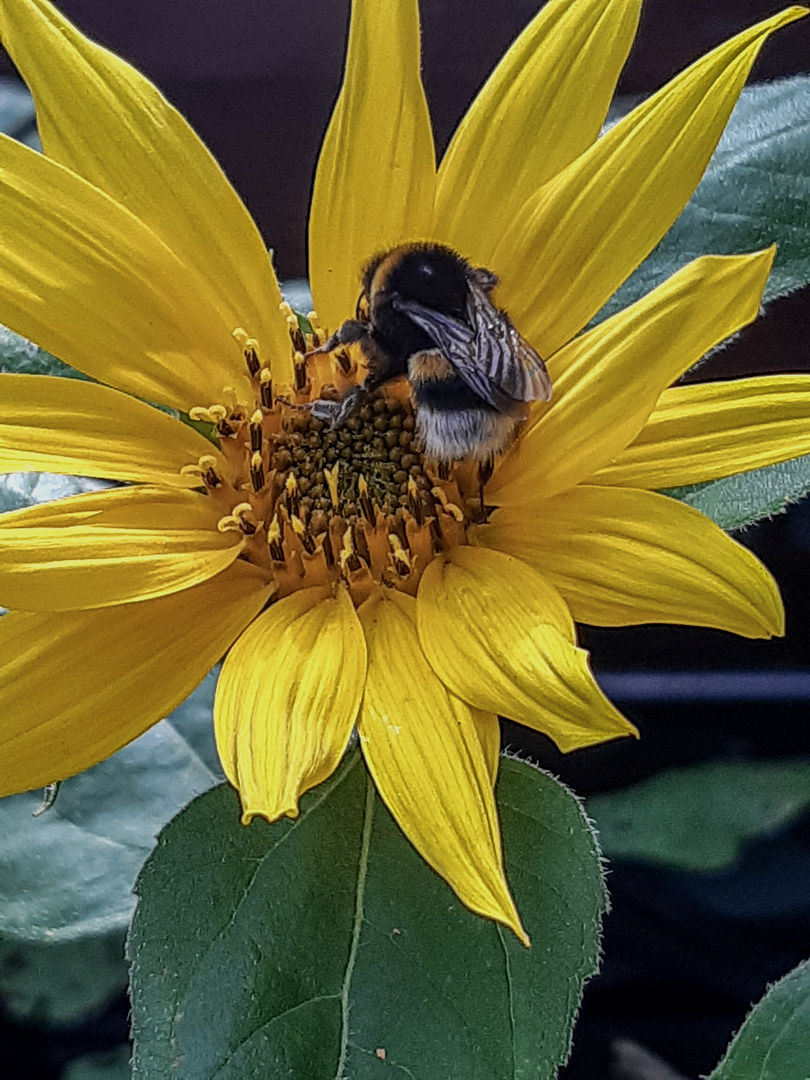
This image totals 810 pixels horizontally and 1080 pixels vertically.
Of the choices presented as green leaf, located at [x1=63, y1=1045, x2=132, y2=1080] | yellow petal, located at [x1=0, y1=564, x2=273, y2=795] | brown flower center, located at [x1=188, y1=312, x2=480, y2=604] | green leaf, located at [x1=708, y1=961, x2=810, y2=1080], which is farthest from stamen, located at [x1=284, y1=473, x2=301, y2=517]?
green leaf, located at [x1=63, y1=1045, x2=132, y2=1080]

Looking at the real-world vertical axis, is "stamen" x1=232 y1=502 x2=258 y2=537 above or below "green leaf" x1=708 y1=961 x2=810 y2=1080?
above

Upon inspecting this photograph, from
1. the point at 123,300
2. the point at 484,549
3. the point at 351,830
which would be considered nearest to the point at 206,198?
the point at 123,300

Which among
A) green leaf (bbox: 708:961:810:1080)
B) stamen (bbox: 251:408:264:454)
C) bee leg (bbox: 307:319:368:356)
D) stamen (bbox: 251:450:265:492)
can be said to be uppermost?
bee leg (bbox: 307:319:368:356)

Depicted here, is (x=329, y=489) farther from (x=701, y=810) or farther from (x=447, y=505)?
(x=701, y=810)

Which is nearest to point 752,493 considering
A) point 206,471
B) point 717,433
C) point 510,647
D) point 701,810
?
point 717,433

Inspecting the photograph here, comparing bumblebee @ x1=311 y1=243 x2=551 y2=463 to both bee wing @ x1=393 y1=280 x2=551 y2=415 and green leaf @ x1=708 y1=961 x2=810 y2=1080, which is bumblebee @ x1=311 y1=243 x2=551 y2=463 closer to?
bee wing @ x1=393 y1=280 x2=551 y2=415

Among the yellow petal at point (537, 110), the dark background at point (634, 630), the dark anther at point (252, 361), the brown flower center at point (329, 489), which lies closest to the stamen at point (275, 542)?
the brown flower center at point (329, 489)

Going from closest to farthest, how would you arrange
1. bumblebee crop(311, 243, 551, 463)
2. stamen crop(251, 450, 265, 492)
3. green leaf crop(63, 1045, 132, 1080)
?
bumblebee crop(311, 243, 551, 463) → stamen crop(251, 450, 265, 492) → green leaf crop(63, 1045, 132, 1080)

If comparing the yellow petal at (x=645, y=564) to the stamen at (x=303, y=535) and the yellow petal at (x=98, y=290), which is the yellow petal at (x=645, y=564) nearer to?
the stamen at (x=303, y=535)

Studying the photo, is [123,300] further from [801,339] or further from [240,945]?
[801,339]
